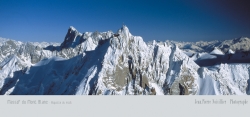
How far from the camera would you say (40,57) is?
51.1 meters

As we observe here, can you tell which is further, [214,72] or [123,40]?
[214,72]

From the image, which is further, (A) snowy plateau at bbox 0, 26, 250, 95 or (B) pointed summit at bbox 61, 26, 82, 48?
(B) pointed summit at bbox 61, 26, 82, 48

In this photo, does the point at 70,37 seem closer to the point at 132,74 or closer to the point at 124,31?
the point at 124,31

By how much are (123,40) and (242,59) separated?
2130 cm

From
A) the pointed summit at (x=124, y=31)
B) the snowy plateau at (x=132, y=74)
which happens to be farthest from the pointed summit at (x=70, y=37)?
the pointed summit at (x=124, y=31)

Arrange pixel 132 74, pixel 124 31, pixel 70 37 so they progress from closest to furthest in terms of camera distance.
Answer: pixel 132 74
pixel 124 31
pixel 70 37

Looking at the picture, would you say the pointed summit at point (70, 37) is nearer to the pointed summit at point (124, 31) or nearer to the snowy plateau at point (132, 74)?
the snowy plateau at point (132, 74)

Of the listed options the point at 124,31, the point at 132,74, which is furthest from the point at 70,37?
the point at 132,74

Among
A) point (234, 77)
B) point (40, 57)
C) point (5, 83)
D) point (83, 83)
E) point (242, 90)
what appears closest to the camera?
point (83, 83)

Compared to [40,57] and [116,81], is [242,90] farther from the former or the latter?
[40,57]

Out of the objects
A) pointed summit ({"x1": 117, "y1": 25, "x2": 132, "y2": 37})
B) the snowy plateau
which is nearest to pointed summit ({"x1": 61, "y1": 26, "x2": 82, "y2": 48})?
the snowy plateau

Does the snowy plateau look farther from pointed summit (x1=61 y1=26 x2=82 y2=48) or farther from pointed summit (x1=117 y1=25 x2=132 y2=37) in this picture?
pointed summit (x1=61 y1=26 x2=82 y2=48)
